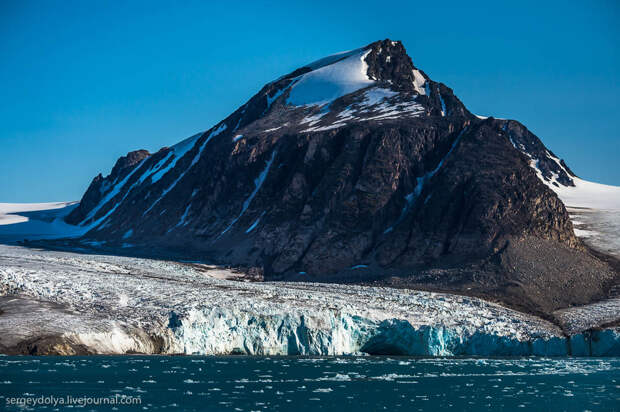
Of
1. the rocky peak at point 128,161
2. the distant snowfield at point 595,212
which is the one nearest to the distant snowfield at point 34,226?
the rocky peak at point 128,161

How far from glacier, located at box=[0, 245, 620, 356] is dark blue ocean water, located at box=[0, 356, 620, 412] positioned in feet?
8.10

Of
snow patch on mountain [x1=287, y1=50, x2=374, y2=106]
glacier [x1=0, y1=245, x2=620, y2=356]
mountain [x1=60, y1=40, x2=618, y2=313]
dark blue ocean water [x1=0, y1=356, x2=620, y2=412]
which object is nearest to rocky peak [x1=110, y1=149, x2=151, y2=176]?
mountain [x1=60, y1=40, x2=618, y2=313]

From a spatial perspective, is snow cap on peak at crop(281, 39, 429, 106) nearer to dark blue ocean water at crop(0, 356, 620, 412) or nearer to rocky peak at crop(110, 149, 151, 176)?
rocky peak at crop(110, 149, 151, 176)

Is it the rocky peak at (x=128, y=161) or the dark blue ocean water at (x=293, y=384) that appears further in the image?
the rocky peak at (x=128, y=161)

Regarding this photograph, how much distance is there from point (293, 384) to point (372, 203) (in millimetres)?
62673

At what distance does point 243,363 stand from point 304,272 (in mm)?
47945

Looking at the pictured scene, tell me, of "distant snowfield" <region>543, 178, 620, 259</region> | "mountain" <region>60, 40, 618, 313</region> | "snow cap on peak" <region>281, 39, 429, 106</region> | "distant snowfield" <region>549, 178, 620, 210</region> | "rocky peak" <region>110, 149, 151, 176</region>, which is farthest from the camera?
"rocky peak" <region>110, 149, 151, 176</region>

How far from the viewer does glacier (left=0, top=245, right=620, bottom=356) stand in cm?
4584

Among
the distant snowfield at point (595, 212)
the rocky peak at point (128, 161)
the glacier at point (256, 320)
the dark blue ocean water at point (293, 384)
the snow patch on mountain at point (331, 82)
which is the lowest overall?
the dark blue ocean water at point (293, 384)

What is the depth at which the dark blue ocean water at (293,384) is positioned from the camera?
31266 mm

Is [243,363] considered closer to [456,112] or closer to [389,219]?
[389,219]

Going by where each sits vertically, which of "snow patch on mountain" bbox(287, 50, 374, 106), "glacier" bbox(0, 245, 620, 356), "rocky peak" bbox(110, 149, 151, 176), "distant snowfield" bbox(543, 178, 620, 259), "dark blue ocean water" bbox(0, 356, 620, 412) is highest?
"snow patch on mountain" bbox(287, 50, 374, 106)

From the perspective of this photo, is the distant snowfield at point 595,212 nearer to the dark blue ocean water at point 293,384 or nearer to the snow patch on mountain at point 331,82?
the snow patch on mountain at point 331,82

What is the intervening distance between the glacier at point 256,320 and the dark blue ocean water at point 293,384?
97.2 inches
